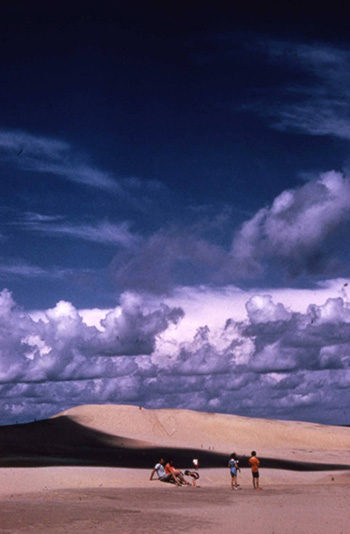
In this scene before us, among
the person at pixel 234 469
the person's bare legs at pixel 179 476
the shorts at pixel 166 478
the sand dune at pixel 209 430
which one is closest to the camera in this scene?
the person at pixel 234 469

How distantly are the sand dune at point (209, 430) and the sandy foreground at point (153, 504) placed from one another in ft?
99.3

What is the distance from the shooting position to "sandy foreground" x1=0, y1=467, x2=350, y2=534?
1573 centimetres

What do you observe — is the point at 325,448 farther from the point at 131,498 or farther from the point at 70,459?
the point at 131,498

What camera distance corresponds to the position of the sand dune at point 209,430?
6674 centimetres

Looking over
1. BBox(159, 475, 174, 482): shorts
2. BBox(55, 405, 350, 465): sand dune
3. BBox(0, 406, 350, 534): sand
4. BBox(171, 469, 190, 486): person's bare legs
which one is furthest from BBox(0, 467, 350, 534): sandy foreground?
BBox(55, 405, 350, 465): sand dune

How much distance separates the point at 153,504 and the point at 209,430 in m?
55.3

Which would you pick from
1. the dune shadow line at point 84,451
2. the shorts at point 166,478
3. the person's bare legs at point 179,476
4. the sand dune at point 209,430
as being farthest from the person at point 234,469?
the sand dune at point 209,430

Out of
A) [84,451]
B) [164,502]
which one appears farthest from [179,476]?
[84,451]

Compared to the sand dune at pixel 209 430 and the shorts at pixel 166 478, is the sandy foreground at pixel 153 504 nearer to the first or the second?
the shorts at pixel 166 478

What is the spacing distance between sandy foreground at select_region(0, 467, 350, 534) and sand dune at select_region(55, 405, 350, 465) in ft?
99.3

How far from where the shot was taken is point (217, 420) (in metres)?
79.6

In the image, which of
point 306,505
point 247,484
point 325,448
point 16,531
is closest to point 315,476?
point 247,484

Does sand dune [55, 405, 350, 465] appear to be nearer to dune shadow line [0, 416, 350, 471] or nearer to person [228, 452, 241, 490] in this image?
dune shadow line [0, 416, 350, 471]

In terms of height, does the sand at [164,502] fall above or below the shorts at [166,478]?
below
